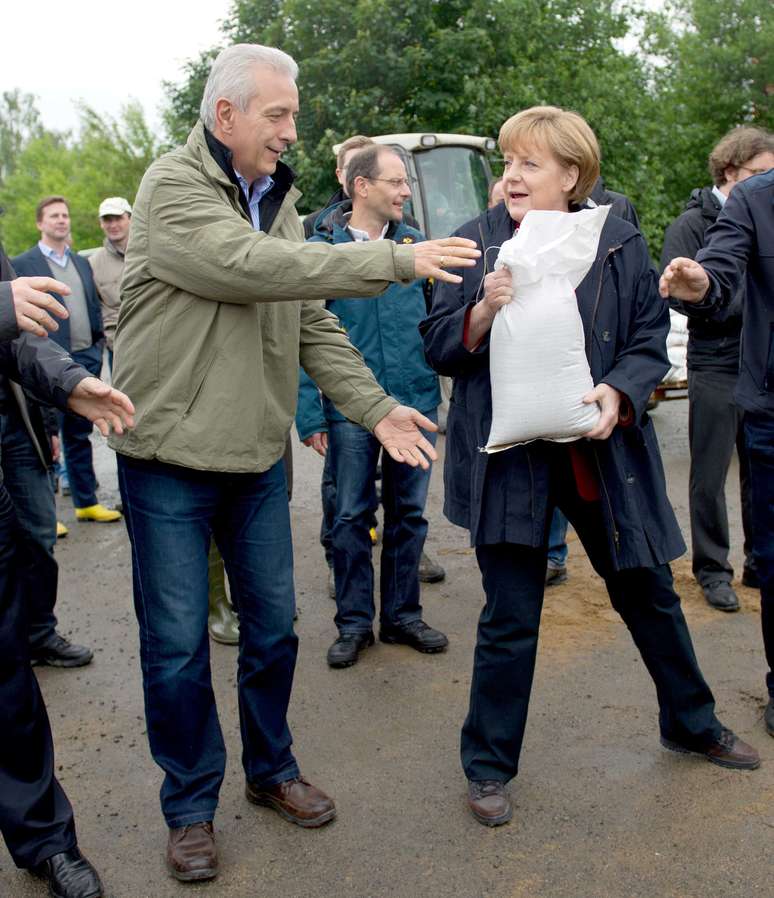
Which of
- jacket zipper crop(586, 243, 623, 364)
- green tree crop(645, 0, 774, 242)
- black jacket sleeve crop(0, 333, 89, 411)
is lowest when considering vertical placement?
black jacket sleeve crop(0, 333, 89, 411)

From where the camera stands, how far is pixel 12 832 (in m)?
Result: 3.08

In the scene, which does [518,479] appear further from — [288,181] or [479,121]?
[479,121]

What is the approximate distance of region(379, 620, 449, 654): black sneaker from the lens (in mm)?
4867

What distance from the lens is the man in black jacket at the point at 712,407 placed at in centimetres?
514

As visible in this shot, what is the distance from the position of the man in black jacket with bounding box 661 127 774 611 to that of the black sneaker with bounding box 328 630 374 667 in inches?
67.7

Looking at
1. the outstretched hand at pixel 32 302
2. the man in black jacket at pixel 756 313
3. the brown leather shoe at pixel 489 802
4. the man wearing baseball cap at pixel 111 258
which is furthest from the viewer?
the man wearing baseball cap at pixel 111 258

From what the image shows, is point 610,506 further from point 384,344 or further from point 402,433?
point 384,344

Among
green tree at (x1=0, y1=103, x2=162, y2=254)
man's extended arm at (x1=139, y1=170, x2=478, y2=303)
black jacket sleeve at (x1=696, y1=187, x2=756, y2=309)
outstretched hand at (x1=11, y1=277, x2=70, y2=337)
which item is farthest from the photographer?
green tree at (x1=0, y1=103, x2=162, y2=254)

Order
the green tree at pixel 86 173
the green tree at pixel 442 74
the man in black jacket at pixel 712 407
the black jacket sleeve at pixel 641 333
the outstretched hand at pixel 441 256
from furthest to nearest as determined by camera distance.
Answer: the green tree at pixel 86 173 < the green tree at pixel 442 74 < the man in black jacket at pixel 712 407 < the black jacket sleeve at pixel 641 333 < the outstretched hand at pixel 441 256

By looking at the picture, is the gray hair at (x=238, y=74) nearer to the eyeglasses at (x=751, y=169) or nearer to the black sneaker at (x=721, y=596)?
the eyeglasses at (x=751, y=169)

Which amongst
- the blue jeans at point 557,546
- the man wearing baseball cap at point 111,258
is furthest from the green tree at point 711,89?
the blue jeans at point 557,546

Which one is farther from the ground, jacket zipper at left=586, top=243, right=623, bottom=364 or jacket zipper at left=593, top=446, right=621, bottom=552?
jacket zipper at left=586, top=243, right=623, bottom=364

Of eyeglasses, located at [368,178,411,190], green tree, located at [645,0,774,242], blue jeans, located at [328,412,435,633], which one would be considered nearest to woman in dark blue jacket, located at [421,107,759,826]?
blue jeans, located at [328,412,435,633]

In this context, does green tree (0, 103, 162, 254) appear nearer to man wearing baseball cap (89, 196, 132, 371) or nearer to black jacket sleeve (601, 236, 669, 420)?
man wearing baseball cap (89, 196, 132, 371)
